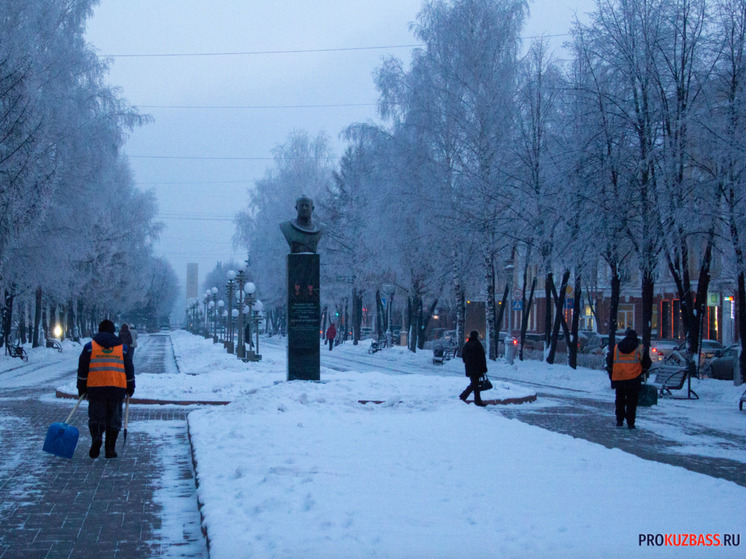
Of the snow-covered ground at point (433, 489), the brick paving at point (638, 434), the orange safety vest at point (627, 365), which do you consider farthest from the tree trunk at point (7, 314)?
the orange safety vest at point (627, 365)

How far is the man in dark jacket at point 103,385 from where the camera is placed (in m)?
9.62

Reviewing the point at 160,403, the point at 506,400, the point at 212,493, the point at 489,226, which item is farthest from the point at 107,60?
the point at 212,493

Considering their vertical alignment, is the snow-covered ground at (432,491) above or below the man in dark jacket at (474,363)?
below

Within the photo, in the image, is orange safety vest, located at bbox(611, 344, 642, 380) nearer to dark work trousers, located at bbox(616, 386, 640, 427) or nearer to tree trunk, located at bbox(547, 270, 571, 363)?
dark work trousers, located at bbox(616, 386, 640, 427)

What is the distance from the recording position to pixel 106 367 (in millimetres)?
9688

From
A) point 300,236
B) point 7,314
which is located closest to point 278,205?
point 7,314

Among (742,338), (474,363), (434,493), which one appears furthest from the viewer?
(742,338)

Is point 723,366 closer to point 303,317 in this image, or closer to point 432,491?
point 303,317

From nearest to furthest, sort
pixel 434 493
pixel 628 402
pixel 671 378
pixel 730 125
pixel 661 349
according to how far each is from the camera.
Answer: pixel 434 493 < pixel 628 402 < pixel 730 125 < pixel 671 378 < pixel 661 349

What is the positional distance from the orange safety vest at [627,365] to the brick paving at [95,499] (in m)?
6.76

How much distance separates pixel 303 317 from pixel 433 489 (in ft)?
35.3

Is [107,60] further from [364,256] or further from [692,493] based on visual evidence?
[692,493]

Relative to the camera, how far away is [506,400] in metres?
17.4

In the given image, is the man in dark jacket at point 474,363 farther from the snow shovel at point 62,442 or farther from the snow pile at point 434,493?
the snow shovel at point 62,442
